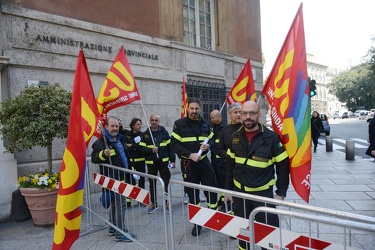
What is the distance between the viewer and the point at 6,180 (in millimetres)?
5402

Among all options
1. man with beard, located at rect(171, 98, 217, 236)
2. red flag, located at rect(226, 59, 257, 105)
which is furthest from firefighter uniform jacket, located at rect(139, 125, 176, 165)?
red flag, located at rect(226, 59, 257, 105)

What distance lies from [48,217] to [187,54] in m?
6.28

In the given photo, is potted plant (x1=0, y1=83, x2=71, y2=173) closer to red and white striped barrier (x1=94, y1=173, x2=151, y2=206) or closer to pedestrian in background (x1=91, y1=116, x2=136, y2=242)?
pedestrian in background (x1=91, y1=116, x2=136, y2=242)

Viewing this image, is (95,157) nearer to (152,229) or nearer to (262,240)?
(152,229)

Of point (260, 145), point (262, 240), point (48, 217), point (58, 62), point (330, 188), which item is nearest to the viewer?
point (262, 240)

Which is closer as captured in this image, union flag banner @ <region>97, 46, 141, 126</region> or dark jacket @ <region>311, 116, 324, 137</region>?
union flag banner @ <region>97, 46, 141, 126</region>

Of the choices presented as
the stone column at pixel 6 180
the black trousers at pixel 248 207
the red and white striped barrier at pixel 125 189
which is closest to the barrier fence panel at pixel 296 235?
the black trousers at pixel 248 207

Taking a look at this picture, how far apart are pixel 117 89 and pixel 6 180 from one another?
2.56 meters

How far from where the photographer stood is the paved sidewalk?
4.35m

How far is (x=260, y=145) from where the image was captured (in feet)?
10.5

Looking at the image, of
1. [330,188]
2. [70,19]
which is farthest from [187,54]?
[330,188]

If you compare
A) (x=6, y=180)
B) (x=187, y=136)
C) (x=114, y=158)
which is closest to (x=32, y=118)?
(x=6, y=180)

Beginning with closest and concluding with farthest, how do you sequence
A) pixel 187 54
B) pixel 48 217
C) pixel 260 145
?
pixel 260 145, pixel 48 217, pixel 187 54

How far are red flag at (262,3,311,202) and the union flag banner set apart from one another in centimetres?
242
